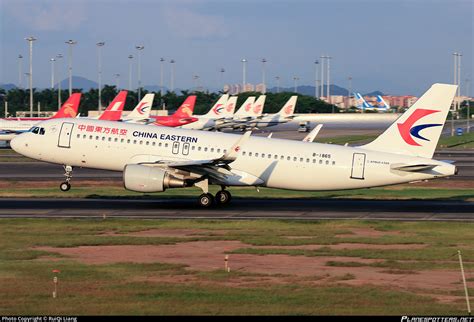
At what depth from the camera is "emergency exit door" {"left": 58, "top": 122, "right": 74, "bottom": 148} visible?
148 feet

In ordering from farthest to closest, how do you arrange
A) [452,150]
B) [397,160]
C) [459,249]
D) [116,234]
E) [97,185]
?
[452,150], [97,185], [397,160], [116,234], [459,249]

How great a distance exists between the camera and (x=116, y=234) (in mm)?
33781

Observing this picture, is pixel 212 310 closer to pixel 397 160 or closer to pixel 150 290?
Answer: pixel 150 290

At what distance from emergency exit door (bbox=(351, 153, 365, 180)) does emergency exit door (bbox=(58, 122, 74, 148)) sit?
48.3 ft

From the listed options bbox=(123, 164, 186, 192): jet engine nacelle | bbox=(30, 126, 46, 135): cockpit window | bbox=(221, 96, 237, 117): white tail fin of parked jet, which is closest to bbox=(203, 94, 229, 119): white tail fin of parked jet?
bbox=(221, 96, 237, 117): white tail fin of parked jet

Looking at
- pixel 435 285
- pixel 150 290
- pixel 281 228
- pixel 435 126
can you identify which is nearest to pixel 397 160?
pixel 435 126

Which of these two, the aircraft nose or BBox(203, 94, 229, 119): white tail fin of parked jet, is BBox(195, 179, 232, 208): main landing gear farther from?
BBox(203, 94, 229, 119): white tail fin of parked jet

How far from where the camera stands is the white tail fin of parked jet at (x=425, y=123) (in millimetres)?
42000

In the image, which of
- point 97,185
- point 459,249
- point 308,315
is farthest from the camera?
point 97,185

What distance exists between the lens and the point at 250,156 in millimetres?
43219

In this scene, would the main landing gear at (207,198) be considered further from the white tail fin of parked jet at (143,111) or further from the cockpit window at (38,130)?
the white tail fin of parked jet at (143,111)

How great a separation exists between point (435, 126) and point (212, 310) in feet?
79.2

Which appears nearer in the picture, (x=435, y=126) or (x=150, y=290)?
(x=150, y=290)

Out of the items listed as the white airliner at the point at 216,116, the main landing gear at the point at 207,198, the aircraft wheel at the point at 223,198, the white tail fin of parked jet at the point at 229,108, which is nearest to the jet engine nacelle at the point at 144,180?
the main landing gear at the point at 207,198
